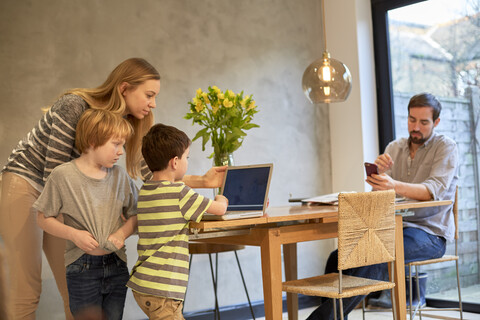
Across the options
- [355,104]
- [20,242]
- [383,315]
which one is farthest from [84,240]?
[355,104]

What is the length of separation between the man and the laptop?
2.80 feet

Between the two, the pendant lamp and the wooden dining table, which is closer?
the wooden dining table

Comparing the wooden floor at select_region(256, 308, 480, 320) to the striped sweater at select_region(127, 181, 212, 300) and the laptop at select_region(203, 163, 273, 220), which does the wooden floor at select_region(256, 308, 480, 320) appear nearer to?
the laptop at select_region(203, 163, 273, 220)

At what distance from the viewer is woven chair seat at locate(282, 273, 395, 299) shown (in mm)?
2410

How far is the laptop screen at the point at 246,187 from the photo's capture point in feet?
7.50

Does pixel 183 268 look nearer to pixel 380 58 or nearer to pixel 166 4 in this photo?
pixel 166 4

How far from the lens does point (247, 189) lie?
233 centimetres

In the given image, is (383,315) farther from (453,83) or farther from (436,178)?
(453,83)

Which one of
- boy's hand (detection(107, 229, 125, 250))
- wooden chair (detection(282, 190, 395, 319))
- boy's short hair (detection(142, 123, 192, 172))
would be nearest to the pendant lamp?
wooden chair (detection(282, 190, 395, 319))

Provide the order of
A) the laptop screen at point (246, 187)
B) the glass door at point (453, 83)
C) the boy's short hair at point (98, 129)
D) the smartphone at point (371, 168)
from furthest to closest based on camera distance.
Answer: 1. the glass door at point (453, 83)
2. the smartphone at point (371, 168)
3. the laptop screen at point (246, 187)
4. the boy's short hair at point (98, 129)

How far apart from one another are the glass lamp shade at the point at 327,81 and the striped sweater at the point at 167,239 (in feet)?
3.57

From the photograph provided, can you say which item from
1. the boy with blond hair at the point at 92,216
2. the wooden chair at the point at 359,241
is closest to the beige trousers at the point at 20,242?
the boy with blond hair at the point at 92,216

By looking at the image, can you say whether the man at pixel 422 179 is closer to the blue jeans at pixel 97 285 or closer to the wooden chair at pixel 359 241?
the wooden chair at pixel 359 241

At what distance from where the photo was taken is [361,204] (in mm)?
2436
